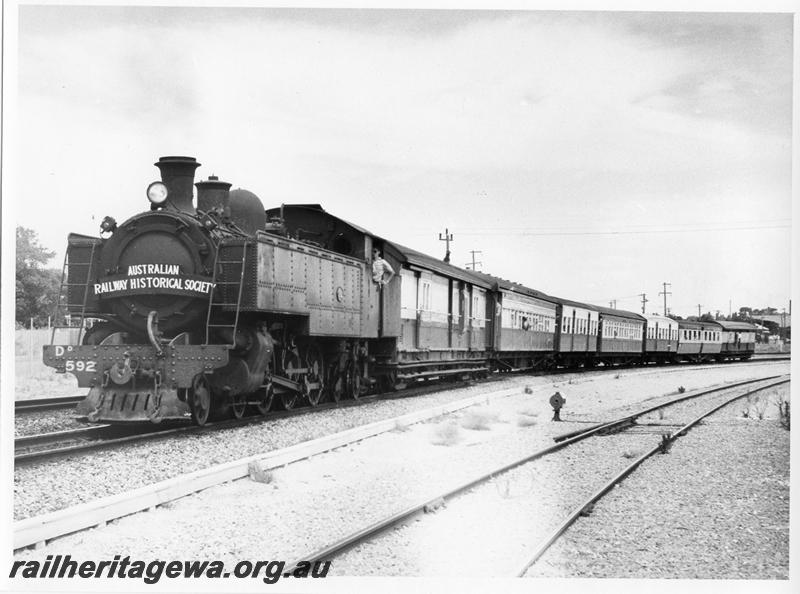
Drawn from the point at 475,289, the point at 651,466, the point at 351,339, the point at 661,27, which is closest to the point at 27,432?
the point at 351,339

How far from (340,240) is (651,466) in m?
7.12

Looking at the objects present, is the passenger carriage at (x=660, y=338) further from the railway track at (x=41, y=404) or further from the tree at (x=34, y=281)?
the tree at (x=34, y=281)

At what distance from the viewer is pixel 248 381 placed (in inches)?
391

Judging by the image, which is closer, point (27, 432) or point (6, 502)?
point (6, 502)

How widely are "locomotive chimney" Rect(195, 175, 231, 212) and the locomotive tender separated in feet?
0.06

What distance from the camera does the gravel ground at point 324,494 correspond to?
18.9 feet

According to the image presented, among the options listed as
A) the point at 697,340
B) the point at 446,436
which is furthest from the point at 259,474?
the point at 697,340

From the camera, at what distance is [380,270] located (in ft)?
46.4

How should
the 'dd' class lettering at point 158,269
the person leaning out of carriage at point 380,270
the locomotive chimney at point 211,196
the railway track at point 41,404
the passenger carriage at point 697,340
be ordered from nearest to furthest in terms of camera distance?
the 'dd' class lettering at point 158,269
the locomotive chimney at point 211,196
the railway track at point 41,404
the person leaning out of carriage at point 380,270
the passenger carriage at point 697,340

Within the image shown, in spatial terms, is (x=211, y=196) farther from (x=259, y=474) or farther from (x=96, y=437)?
(x=259, y=474)

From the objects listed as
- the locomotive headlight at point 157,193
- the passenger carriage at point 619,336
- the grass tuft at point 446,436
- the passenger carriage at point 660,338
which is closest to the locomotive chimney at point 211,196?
the locomotive headlight at point 157,193

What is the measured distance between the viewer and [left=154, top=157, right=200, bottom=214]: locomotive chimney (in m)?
9.91

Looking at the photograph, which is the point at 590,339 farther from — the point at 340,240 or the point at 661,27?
the point at 661,27

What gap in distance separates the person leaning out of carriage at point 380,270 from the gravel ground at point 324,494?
324cm
